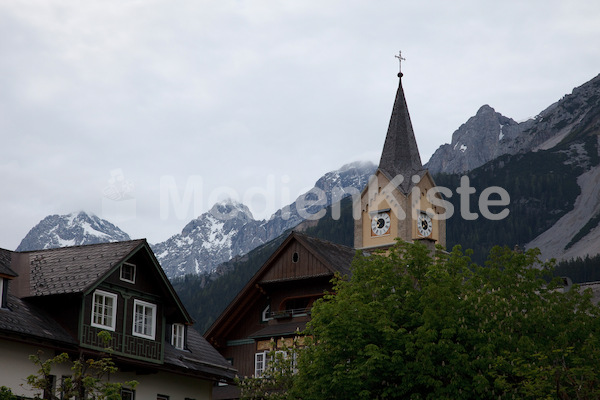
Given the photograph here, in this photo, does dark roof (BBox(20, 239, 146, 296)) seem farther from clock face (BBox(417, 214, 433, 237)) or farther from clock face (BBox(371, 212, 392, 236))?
clock face (BBox(417, 214, 433, 237))

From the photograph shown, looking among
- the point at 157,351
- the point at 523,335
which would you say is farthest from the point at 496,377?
the point at 157,351

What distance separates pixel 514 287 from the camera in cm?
4150

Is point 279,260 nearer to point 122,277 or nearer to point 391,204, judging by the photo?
point 122,277

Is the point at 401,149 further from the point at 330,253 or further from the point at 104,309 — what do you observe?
the point at 104,309

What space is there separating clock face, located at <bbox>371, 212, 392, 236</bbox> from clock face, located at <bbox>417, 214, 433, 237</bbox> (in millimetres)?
2636

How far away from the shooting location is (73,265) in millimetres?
45031

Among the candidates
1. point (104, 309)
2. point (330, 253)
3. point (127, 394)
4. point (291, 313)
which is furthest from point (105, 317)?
point (330, 253)

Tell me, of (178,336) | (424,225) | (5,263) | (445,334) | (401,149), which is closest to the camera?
(445,334)

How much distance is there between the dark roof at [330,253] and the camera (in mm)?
58222

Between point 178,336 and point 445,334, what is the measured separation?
52.1ft

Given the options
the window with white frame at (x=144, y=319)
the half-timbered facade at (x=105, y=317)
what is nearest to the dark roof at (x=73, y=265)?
the half-timbered facade at (x=105, y=317)

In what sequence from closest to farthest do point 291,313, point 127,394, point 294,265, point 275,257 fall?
1. point 127,394
2. point 291,313
3. point 294,265
4. point 275,257

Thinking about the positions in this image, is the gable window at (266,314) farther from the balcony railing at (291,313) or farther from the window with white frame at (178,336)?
the window with white frame at (178,336)

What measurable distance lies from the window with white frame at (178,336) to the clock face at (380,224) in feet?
138
